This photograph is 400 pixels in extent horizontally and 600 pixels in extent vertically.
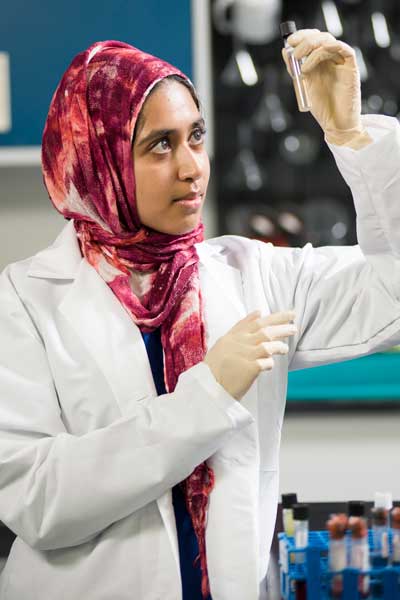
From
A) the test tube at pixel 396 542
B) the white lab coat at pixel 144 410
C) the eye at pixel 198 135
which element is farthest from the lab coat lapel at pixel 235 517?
the eye at pixel 198 135

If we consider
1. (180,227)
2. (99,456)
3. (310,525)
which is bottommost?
(310,525)

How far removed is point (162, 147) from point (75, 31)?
6.28ft

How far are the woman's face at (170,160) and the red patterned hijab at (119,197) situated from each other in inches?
0.8

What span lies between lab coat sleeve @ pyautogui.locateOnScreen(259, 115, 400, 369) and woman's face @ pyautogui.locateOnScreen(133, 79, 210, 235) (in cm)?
20

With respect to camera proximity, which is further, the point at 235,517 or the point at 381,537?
the point at 235,517

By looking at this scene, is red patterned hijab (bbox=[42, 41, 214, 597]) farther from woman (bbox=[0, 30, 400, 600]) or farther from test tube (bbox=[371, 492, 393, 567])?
test tube (bbox=[371, 492, 393, 567])

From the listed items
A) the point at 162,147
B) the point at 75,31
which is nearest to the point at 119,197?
the point at 162,147

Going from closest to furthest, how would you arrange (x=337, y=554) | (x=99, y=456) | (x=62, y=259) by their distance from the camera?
1. (x=337, y=554)
2. (x=99, y=456)
3. (x=62, y=259)

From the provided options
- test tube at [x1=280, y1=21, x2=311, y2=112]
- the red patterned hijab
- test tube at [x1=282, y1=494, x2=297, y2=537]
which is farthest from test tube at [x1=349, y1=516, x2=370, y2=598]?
test tube at [x1=280, y1=21, x2=311, y2=112]

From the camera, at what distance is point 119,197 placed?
5.03ft

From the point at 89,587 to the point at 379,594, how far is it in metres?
0.42

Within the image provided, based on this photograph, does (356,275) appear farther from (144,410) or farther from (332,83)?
(144,410)

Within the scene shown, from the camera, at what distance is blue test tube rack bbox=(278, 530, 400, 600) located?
1.22 metres

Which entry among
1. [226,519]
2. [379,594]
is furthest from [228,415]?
[379,594]
